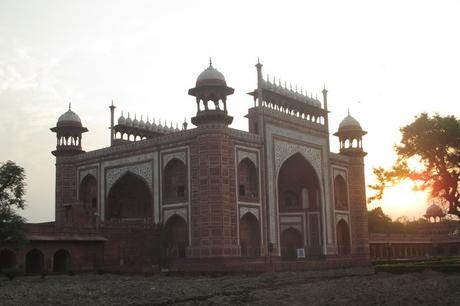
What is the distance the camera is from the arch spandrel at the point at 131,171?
34.7m

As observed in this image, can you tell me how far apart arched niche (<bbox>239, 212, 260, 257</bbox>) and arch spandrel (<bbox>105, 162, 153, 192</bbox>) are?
18.5 ft

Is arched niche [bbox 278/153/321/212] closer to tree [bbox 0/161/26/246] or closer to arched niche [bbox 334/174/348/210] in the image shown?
arched niche [bbox 334/174/348/210]

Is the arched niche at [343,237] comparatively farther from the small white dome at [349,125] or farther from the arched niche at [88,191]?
the arched niche at [88,191]

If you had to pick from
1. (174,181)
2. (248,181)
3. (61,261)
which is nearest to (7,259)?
(61,261)

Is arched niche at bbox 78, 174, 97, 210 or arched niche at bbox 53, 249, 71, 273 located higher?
arched niche at bbox 78, 174, 97, 210

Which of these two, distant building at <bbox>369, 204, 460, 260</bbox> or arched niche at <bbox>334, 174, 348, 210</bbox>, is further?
distant building at <bbox>369, 204, 460, 260</bbox>

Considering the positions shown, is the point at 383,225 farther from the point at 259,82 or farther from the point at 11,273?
the point at 11,273

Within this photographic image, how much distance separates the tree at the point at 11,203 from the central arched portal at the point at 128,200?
12.9 m

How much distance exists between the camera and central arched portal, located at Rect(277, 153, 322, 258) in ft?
123

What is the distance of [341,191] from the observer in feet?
136

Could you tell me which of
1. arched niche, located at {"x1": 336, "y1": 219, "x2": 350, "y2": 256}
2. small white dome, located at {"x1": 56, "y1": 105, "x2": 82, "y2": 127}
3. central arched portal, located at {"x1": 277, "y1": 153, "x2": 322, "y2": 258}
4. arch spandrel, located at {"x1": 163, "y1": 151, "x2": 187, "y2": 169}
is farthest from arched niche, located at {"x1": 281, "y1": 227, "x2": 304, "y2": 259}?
small white dome, located at {"x1": 56, "y1": 105, "x2": 82, "y2": 127}

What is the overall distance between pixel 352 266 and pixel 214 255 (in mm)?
7848

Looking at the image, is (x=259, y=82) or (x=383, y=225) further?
(x=383, y=225)

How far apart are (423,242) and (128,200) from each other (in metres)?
29.0
